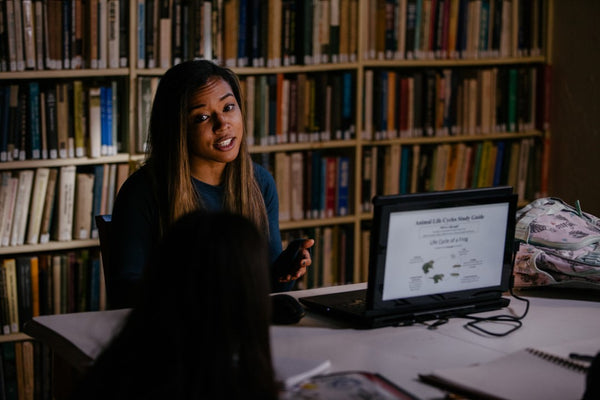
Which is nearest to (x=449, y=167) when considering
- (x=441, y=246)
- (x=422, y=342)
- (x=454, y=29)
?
(x=454, y=29)

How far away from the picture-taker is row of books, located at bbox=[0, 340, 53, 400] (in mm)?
3307

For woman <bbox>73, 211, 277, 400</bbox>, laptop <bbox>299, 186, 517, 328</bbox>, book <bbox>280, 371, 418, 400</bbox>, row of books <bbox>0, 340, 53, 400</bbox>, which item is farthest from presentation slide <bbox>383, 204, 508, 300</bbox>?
row of books <bbox>0, 340, 53, 400</bbox>

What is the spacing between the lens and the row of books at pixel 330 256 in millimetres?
3766

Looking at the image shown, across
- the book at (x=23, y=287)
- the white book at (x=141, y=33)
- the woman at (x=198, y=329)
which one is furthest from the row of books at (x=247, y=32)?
the woman at (x=198, y=329)

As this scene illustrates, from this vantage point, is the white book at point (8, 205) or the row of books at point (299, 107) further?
the row of books at point (299, 107)

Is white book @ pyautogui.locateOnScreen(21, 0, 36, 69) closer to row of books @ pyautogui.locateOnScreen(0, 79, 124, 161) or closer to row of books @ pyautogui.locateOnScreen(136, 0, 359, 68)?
row of books @ pyautogui.locateOnScreen(0, 79, 124, 161)

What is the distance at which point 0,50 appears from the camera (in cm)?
313

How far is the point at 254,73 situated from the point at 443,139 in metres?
0.94

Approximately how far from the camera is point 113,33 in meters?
3.29

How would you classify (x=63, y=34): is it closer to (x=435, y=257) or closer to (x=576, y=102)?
(x=435, y=257)

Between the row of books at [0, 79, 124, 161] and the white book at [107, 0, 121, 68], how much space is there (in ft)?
0.31

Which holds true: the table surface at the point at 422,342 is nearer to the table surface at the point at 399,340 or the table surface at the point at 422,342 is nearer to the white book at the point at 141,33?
the table surface at the point at 399,340

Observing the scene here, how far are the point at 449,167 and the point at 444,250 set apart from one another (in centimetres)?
215

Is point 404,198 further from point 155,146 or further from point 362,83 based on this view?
point 362,83
